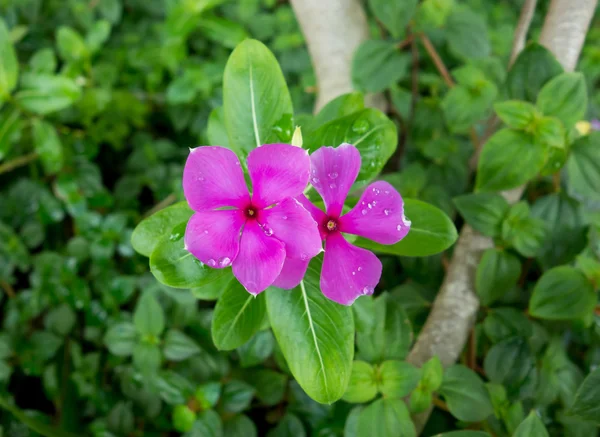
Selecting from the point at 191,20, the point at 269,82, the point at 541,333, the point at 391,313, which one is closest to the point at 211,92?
the point at 191,20

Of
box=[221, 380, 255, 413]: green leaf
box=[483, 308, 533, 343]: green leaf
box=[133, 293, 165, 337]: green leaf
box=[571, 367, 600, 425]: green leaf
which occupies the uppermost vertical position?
box=[571, 367, 600, 425]: green leaf

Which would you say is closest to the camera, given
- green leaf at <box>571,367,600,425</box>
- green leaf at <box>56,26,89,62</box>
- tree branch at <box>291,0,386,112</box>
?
green leaf at <box>571,367,600,425</box>

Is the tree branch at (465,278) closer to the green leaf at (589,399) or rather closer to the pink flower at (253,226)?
the green leaf at (589,399)

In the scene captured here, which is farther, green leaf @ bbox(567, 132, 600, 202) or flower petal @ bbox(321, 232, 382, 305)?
green leaf @ bbox(567, 132, 600, 202)

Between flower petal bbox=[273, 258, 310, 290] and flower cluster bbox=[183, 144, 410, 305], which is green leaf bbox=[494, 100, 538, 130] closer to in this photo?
flower cluster bbox=[183, 144, 410, 305]

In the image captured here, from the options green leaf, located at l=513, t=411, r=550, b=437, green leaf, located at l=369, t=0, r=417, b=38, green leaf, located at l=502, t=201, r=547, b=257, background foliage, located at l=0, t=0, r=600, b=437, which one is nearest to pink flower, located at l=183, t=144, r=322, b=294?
background foliage, located at l=0, t=0, r=600, b=437

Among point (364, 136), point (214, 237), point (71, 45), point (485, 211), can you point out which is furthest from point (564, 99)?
point (71, 45)

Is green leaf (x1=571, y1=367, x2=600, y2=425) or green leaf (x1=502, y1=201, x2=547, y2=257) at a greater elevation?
green leaf (x1=502, y1=201, x2=547, y2=257)
